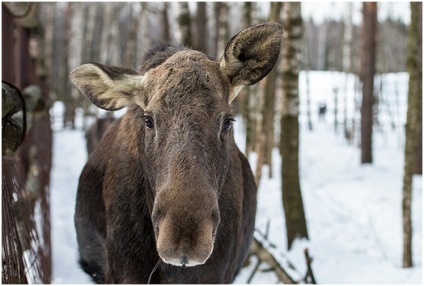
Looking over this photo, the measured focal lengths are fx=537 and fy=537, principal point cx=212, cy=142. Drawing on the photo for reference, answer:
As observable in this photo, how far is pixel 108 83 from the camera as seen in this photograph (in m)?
3.26

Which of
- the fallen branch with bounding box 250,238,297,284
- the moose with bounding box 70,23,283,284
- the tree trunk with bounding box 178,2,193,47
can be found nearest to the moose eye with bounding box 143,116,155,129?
the moose with bounding box 70,23,283,284

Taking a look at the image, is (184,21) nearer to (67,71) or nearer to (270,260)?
(270,260)

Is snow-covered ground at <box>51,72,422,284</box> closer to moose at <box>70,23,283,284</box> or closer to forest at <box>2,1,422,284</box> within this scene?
forest at <box>2,1,422,284</box>

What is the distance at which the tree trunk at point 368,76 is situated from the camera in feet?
50.2

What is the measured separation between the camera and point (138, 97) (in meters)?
3.29

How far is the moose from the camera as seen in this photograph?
8.25 feet

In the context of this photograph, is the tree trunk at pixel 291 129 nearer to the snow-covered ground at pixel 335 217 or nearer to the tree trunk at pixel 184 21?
the snow-covered ground at pixel 335 217

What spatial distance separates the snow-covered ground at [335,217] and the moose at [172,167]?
2.36 meters

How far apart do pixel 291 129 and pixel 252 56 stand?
5.64 metres

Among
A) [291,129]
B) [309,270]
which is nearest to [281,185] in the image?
[291,129]

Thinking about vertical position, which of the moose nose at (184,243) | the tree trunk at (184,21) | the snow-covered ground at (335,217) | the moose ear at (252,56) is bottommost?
the snow-covered ground at (335,217)

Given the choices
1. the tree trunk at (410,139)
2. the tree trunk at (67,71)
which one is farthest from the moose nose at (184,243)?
the tree trunk at (67,71)

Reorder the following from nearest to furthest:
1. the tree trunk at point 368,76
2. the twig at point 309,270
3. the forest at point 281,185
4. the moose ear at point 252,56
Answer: the moose ear at point 252,56
the forest at point 281,185
the twig at point 309,270
the tree trunk at point 368,76

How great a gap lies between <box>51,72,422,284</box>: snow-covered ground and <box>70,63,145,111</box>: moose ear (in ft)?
9.62
